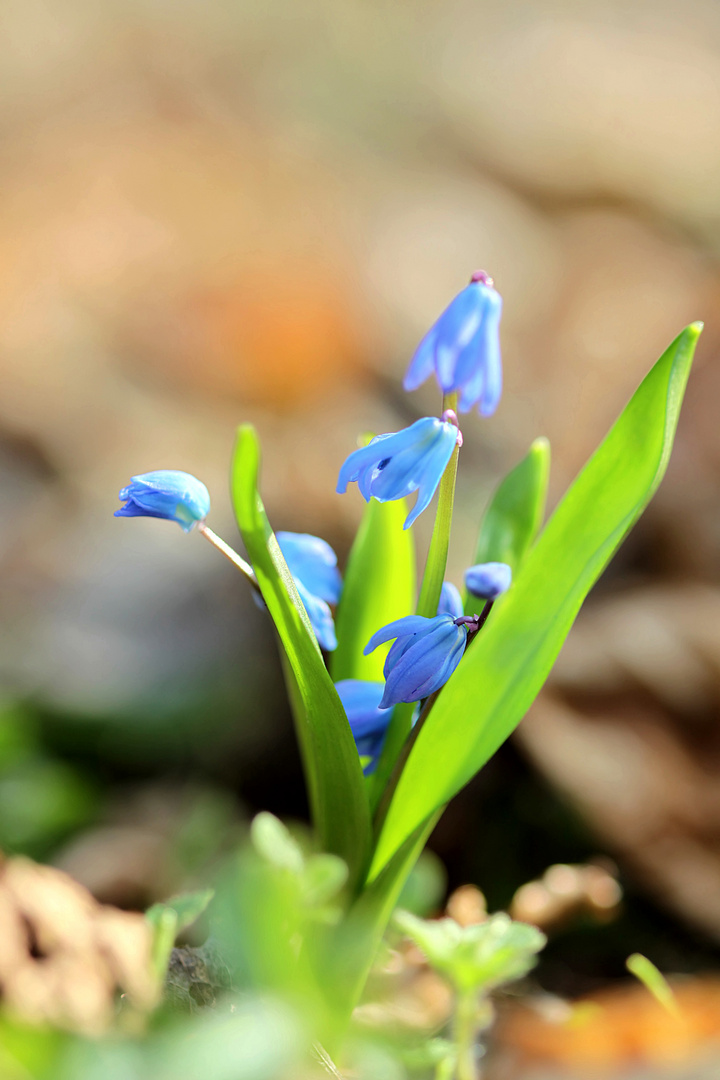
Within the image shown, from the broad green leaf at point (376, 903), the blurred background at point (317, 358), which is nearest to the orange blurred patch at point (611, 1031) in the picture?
the blurred background at point (317, 358)

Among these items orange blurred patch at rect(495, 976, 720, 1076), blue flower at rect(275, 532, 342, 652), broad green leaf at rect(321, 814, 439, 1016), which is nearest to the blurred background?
orange blurred patch at rect(495, 976, 720, 1076)

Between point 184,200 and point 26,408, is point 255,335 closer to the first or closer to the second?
point 26,408

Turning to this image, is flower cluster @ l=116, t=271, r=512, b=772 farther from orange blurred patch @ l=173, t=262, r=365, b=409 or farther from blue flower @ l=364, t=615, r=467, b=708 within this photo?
orange blurred patch @ l=173, t=262, r=365, b=409

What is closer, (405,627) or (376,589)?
(405,627)

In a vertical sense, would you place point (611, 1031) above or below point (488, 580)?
below

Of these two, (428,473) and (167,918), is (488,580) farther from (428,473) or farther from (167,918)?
(167,918)

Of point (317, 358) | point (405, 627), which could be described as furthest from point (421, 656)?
point (317, 358)
